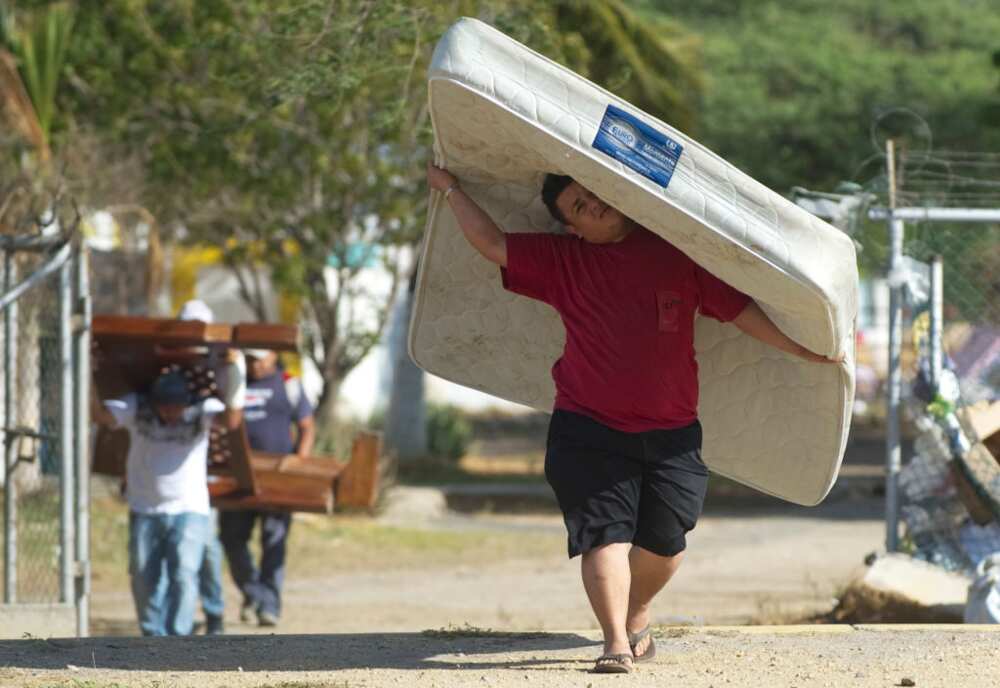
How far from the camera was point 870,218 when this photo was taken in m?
8.61

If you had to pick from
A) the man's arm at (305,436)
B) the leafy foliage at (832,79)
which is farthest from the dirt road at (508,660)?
the leafy foliage at (832,79)

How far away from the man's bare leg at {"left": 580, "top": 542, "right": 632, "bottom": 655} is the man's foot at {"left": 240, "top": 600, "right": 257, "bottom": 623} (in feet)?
18.1

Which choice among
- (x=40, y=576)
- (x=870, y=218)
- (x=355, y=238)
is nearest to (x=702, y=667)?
(x=870, y=218)

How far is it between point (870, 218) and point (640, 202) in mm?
4143

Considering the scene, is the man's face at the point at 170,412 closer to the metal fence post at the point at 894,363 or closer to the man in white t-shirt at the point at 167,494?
the man in white t-shirt at the point at 167,494

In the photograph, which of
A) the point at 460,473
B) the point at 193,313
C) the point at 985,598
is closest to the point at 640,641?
the point at 985,598

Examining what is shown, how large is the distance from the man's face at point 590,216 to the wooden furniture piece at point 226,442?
3447 millimetres

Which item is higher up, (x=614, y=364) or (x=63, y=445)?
(x=614, y=364)

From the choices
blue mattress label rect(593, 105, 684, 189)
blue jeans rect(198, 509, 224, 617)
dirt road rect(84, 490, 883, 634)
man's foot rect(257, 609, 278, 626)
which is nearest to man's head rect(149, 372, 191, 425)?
blue jeans rect(198, 509, 224, 617)

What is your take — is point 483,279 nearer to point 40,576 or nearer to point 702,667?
point 702,667

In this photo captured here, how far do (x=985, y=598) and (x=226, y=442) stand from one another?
13.2 feet

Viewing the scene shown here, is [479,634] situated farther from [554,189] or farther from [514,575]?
[514,575]

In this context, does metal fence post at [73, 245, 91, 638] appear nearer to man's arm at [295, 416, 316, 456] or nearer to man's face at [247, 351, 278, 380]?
man's face at [247, 351, 278, 380]

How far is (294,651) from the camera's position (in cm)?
567
